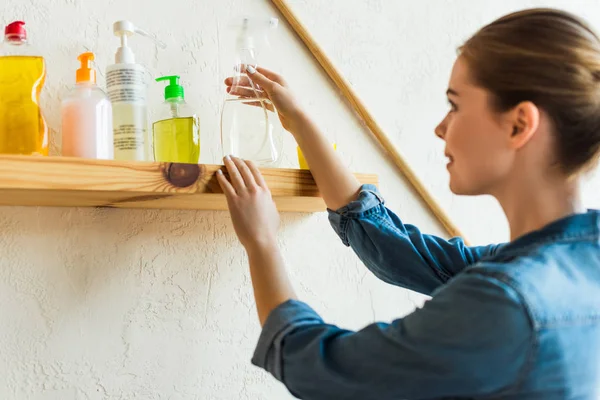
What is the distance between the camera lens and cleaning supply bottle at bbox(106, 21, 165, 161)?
0.83m

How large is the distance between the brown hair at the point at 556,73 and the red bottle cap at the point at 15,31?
513 mm

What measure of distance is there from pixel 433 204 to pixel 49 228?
1.91 feet

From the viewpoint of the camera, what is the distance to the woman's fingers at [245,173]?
2.67 feet

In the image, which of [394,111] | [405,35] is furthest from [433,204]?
[405,35]

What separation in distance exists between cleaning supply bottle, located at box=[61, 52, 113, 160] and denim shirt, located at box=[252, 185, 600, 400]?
288 mm

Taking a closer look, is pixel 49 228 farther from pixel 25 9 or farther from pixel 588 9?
pixel 588 9

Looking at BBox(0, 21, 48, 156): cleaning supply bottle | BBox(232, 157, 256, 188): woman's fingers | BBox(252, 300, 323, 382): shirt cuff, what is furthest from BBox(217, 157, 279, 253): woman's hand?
BBox(0, 21, 48, 156): cleaning supply bottle

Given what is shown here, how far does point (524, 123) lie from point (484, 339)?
0.22 meters

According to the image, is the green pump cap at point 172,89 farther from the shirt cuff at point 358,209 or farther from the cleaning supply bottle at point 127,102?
the shirt cuff at point 358,209

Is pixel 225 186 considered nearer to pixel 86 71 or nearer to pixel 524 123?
pixel 86 71

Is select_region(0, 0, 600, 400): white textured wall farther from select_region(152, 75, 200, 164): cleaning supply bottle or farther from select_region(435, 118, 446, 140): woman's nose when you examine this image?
select_region(435, 118, 446, 140): woman's nose

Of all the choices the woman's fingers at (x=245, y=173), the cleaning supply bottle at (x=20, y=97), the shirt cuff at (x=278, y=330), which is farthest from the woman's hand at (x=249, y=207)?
the cleaning supply bottle at (x=20, y=97)

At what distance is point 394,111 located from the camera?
1111 millimetres

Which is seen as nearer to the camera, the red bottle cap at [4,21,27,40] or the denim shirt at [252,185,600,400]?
the denim shirt at [252,185,600,400]
